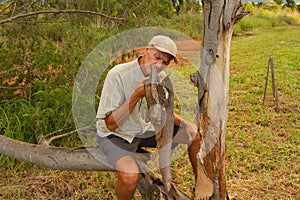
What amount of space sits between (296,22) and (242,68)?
13451 millimetres

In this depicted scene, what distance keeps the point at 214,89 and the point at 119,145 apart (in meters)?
0.68

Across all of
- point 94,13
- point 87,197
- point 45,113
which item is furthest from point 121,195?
point 94,13

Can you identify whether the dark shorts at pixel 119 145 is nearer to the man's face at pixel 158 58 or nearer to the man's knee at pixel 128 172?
the man's knee at pixel 128 172

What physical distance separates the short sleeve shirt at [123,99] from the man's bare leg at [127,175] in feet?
0.75

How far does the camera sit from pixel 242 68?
24.0 feet

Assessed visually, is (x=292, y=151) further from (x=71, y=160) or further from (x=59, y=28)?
(x=59, y=28)

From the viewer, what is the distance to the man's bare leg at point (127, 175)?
2.10 meters

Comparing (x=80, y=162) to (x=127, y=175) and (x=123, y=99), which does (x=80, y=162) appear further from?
(x=123, y=99)

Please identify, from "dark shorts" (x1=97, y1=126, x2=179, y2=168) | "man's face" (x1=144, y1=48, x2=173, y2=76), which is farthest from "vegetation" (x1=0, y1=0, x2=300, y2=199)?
"man's face" (x1=144, y1=48, x2=173, y2=76)

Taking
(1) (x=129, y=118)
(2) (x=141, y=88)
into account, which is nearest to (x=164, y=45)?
(2) (x=141, y=88)

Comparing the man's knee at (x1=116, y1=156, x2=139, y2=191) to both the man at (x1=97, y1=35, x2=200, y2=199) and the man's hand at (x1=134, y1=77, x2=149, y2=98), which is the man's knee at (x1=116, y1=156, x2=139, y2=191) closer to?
the man at (x1=97, y1=35, x2=200, y2=199)

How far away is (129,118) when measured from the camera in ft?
7.68

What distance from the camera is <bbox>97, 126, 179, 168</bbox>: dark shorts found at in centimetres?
221

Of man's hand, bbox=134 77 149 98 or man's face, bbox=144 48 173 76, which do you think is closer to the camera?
man's hand, bbox=134 77 149 98
